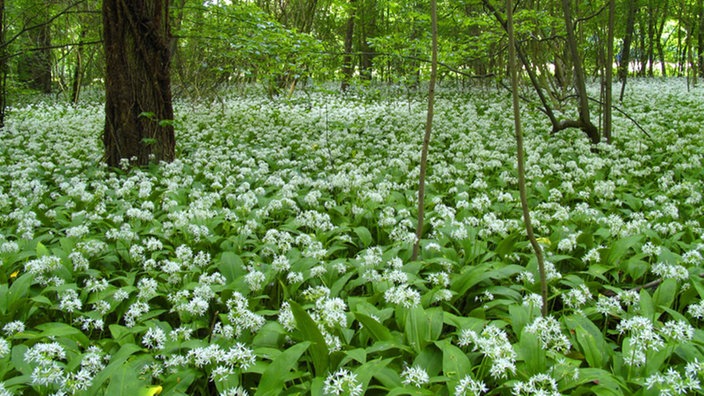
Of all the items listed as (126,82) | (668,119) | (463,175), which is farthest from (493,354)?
(668,119)

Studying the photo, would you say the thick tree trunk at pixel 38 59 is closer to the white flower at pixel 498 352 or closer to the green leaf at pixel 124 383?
the green leaf at pixel 124 383

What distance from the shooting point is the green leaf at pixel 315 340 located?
193 cm

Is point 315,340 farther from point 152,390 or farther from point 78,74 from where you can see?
point 78,74

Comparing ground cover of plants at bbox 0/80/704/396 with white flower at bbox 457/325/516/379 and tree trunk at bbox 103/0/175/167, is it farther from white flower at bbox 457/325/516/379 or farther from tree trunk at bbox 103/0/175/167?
tree trunk at bbox 103/0/175/167

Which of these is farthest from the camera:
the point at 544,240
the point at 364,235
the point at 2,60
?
the point at 2,60

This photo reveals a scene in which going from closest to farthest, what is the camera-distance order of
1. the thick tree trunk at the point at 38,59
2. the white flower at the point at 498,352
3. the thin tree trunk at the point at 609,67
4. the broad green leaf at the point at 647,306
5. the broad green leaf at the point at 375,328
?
1. the white flower at the point at 498,352
2. the broad green leaf at the point at 375,328
3. the broad green leaf at the point at 647,306
4. the thin tree trunk at the point at 609,67
5. the thick tree trunk at the point at 38,59

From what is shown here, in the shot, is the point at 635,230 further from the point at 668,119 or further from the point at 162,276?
the point at 668,119

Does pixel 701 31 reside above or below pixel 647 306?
above

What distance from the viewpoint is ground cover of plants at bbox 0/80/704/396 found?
6.02 ft

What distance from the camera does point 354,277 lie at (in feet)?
9.81

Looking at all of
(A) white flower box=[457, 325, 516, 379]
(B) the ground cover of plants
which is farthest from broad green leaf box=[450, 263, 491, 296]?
(A) white flower box=[457, 325, 516, 379]

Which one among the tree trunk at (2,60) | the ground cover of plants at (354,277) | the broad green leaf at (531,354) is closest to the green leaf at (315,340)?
the ground cover of plants at (354,277)

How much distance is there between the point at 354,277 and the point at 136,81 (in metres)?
4.16

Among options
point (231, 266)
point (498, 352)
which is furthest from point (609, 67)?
point (498, 352)
